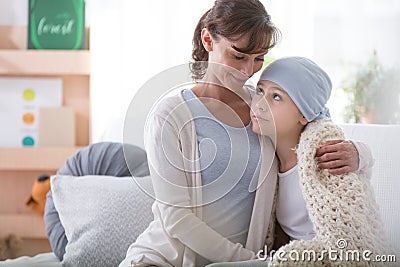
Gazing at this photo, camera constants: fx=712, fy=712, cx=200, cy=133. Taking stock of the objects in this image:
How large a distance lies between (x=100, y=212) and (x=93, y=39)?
1377 millimetres

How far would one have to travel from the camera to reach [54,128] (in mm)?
3414

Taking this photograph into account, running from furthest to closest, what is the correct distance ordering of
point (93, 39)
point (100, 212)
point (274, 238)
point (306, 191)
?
1. point (93, 39)
2. point (100, 212)
3. point (274, 238)
4. point (306, 191)

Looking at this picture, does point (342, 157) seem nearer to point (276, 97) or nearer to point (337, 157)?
point (337, 157)

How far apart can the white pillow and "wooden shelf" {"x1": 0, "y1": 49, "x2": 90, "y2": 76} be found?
45.9 inches

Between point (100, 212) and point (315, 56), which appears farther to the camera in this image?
point (315, 56)

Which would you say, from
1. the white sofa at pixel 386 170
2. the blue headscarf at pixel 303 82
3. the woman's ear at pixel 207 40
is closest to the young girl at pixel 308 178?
the blue headscarf at pixel 303 82

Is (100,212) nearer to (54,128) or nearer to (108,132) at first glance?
(108,132)

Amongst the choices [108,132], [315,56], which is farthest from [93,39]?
[315,56]

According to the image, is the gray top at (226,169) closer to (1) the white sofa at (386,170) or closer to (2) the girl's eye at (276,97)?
(2) the girl's eye at (276,97)

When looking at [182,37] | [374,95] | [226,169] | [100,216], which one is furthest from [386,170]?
[182,37]

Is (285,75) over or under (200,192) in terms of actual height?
over

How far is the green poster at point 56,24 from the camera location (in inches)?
135

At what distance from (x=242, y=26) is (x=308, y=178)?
1.21ft
